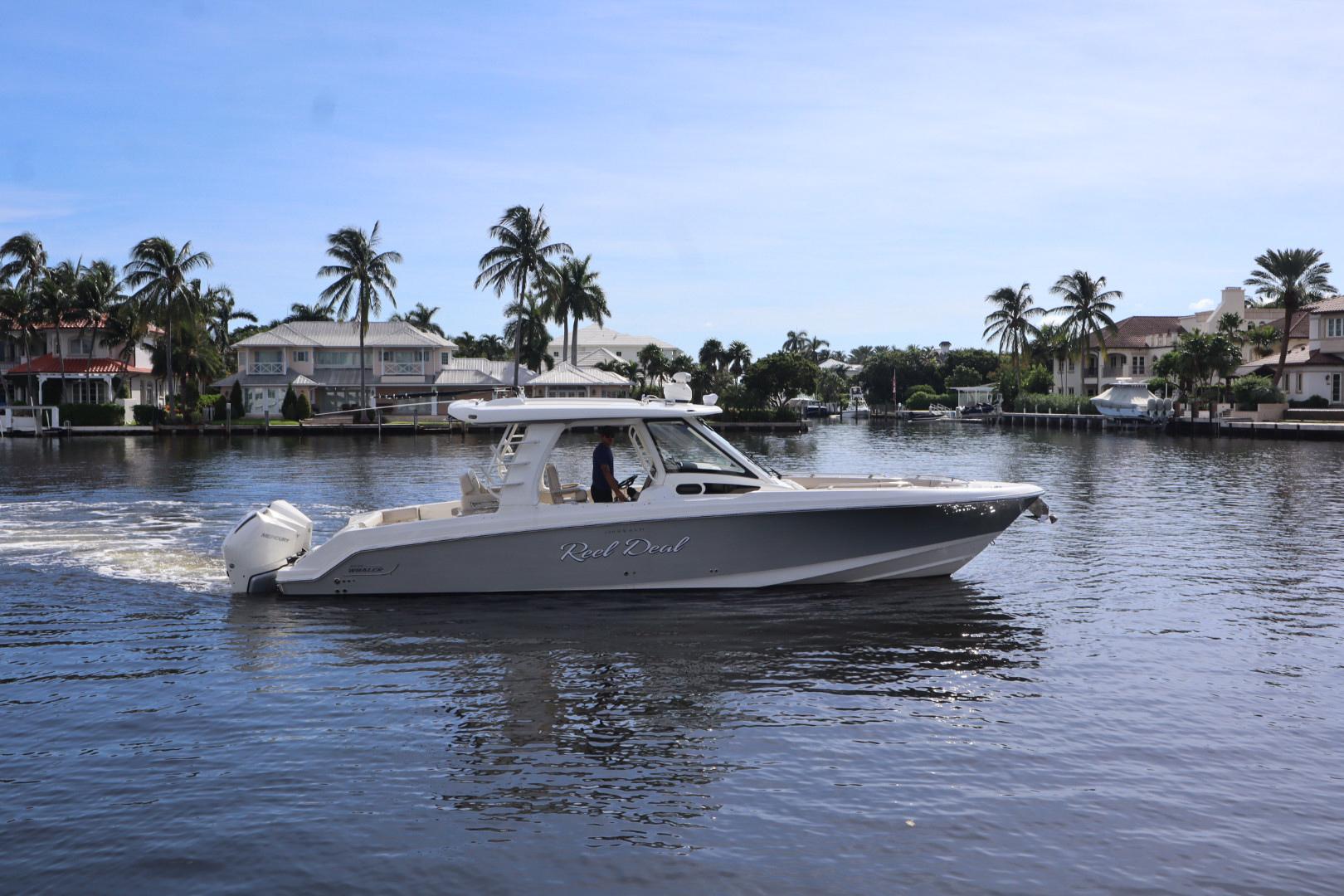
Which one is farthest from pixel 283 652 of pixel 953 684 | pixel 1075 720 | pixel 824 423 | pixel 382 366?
pixel 824 423

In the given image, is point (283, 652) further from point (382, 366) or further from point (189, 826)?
point (382, 366)

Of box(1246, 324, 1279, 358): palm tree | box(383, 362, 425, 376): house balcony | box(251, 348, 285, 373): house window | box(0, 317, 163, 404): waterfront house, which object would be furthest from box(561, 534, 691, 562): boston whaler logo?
box(1246, 324, 1279, 358): palm tree

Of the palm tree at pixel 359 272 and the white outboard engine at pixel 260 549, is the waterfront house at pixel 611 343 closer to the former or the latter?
the palm tree at pixel 359 272

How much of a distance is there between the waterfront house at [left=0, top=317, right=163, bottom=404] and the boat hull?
68492 mm

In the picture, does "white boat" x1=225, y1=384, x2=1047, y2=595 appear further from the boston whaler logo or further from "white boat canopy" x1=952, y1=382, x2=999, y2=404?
"white boat canopy" x1=952, y1=382, x2=999, y2=404

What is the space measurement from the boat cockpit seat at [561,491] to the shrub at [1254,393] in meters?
67.1

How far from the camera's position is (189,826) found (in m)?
7.34

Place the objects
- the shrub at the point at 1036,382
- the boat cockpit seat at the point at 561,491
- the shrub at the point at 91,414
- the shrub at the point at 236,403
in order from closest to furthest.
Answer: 1. the boat cockpit seat at the point at 561,491
2. the shrub at the point at 91,414
3. the shrub at the point at 236,403
4. the shrub at the point at 1036,382

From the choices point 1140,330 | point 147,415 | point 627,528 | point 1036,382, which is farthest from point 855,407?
point 627,528

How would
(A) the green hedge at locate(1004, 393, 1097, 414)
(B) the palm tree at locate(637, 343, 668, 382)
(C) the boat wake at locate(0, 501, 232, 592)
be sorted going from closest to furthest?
(C) the boat wake at locate(0, 501, 232, 592)
(A) the green hedge at locate(1004, 393, 1097, 414)
(B) the palm tree at locate(637, 343, 668, 382)

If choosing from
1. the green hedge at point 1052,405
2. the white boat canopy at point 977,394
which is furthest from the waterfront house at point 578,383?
the white boat canopy at point 977,394

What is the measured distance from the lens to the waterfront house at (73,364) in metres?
74.5

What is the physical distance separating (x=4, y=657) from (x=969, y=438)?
217ft

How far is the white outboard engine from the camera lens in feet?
45.9
